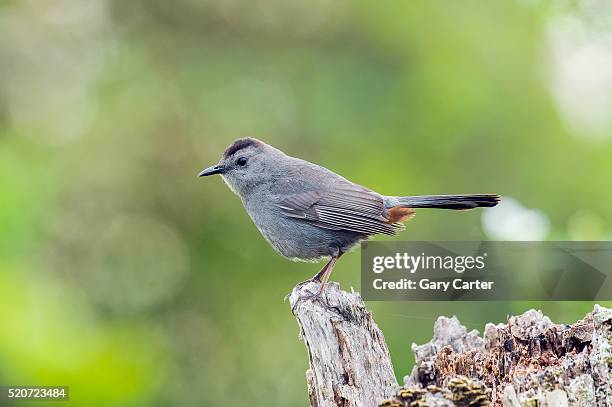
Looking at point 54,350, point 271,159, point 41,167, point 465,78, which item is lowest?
point 54,350

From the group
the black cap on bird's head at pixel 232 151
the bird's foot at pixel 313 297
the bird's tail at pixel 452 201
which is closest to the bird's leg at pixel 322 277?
the bird's foot at pixel 313 297

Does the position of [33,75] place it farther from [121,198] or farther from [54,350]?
[54,350]

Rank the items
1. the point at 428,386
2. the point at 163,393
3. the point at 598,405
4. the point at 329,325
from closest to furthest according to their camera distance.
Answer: the point at 598,405 < the point at 428,386 < the point at 329,325 < the point at 163,393

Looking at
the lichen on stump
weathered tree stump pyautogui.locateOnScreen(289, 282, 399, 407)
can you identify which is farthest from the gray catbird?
the lichen on stump

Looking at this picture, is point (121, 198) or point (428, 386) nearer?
point (428, 386)

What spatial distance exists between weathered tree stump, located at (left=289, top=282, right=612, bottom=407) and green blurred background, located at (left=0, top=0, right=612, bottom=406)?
197cm

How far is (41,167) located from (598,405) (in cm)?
422

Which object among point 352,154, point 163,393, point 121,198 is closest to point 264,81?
point 352,154

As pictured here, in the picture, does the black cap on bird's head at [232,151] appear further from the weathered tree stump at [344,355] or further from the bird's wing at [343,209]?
the weathered tree stump at [344,355]

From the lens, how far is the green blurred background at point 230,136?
564cm

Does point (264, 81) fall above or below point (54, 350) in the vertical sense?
above

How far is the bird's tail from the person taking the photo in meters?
4.22

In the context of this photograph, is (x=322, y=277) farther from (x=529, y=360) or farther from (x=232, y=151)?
(x=529, y=360)

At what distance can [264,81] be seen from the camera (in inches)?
250
